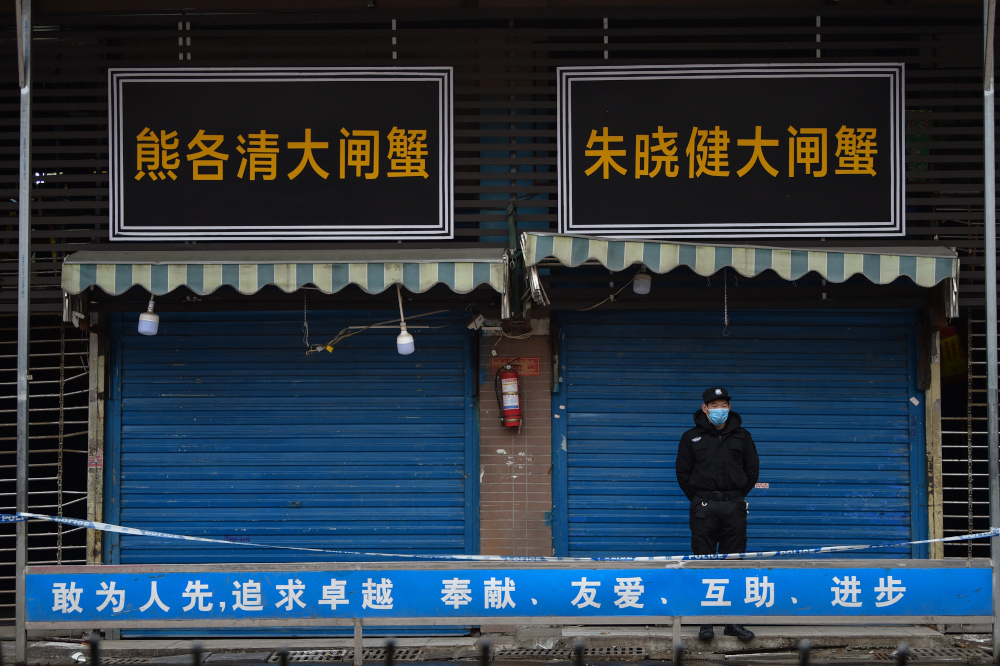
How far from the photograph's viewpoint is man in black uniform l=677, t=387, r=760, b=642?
7457mm

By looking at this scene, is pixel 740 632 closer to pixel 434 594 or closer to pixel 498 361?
pixel 434 594

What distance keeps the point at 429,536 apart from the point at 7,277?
4736 millimetres

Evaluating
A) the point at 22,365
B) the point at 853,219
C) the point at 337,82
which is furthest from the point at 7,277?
the point at 853,219

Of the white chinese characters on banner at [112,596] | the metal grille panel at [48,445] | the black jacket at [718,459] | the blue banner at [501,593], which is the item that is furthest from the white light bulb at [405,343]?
the metal grille panel at [48,445]

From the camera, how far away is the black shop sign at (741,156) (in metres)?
8.30

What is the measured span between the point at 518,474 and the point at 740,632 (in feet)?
7.90

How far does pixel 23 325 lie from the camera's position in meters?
6.92

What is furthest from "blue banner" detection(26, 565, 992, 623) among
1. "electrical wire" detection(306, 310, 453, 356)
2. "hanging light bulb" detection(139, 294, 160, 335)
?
"electrical wire" detection(306, 310, 453, 356)

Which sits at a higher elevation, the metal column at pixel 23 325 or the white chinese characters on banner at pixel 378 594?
the metal column at pixel 23 325

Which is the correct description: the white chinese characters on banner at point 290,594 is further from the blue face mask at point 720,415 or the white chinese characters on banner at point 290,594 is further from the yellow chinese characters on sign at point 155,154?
the yellow chinese characters on sign at point 155,154

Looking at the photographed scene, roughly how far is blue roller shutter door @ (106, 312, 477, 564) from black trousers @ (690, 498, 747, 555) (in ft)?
7.16

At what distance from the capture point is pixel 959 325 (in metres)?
8.96

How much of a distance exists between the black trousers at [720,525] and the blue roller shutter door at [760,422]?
3.11ft

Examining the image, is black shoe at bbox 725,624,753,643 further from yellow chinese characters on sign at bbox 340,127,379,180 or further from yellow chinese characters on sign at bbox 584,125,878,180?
yellow chinese characters on sign at bbox 340,127,379,180
